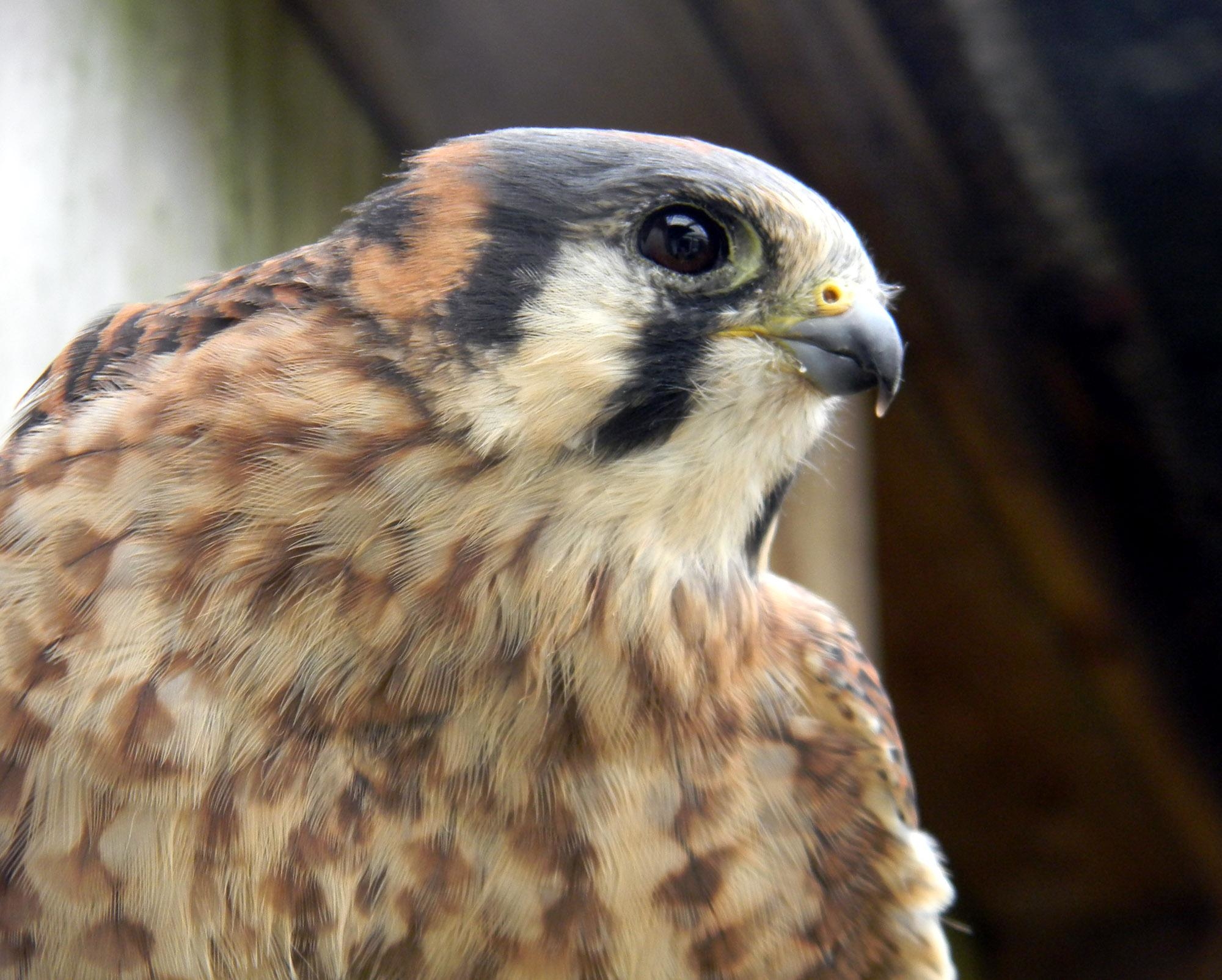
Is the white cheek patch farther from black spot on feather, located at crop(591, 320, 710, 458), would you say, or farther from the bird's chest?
the bird's chest

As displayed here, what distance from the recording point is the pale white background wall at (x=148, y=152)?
1.72 metres

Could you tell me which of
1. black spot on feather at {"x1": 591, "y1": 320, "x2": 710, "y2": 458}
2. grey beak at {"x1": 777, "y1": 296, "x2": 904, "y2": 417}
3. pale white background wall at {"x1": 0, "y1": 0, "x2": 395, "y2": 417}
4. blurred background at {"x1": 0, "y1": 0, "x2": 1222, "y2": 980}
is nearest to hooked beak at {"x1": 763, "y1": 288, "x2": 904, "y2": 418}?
grey beak at {"x1": 777, "y1": 296, "x2": 904, "y2": 417}

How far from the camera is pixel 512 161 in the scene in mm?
1470

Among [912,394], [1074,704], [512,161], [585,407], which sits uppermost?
[512,161]

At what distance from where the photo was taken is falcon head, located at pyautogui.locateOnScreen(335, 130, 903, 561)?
4.42 ft

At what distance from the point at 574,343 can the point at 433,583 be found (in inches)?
10.9

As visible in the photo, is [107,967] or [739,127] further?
[739,127]

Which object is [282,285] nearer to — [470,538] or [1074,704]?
[470,538]

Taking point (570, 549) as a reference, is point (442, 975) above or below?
below

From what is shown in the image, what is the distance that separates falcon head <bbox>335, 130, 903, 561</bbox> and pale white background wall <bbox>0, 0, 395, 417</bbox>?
508 millimetres

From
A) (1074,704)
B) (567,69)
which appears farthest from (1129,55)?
(1074,704)

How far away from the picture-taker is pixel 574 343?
4.45 ft

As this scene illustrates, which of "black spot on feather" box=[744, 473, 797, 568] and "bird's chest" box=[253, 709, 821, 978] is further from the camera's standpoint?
"black spot on feather" box=[744, 473, 797, 568]

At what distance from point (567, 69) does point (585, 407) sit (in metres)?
1.15
